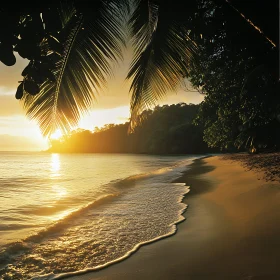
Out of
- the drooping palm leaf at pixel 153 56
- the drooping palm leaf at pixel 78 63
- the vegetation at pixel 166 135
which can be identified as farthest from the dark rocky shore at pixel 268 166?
the vegetation at pixel 166 135

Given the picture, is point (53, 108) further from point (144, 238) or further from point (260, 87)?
point (260, 87)

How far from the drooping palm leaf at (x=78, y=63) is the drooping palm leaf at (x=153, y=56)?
1.76 feet

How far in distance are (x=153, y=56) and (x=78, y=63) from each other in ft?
3.60

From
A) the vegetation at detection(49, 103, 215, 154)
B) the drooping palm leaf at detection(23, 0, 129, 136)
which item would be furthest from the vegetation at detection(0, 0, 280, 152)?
the vegetation at detection(49, 103, 215, 154)

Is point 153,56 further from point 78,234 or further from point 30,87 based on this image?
point 78,234

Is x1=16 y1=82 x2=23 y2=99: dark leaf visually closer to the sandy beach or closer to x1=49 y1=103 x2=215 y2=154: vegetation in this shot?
the sandy beach

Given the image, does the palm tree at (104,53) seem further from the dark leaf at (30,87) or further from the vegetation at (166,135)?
the vegetation at (166,135)

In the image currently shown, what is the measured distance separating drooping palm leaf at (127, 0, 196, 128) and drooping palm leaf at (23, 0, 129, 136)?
0.54m

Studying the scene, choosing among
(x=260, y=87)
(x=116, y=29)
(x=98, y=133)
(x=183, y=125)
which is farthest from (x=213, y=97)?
(x=98, y=133)

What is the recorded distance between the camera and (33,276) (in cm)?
361

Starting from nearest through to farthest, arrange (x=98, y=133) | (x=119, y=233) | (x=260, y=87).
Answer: (x=119, y=233) → (x=260, y=87) → (x=98, y=133)

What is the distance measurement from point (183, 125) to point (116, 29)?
301 ft

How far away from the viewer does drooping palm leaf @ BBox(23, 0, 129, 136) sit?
344cm

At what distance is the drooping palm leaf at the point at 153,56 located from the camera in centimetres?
391
